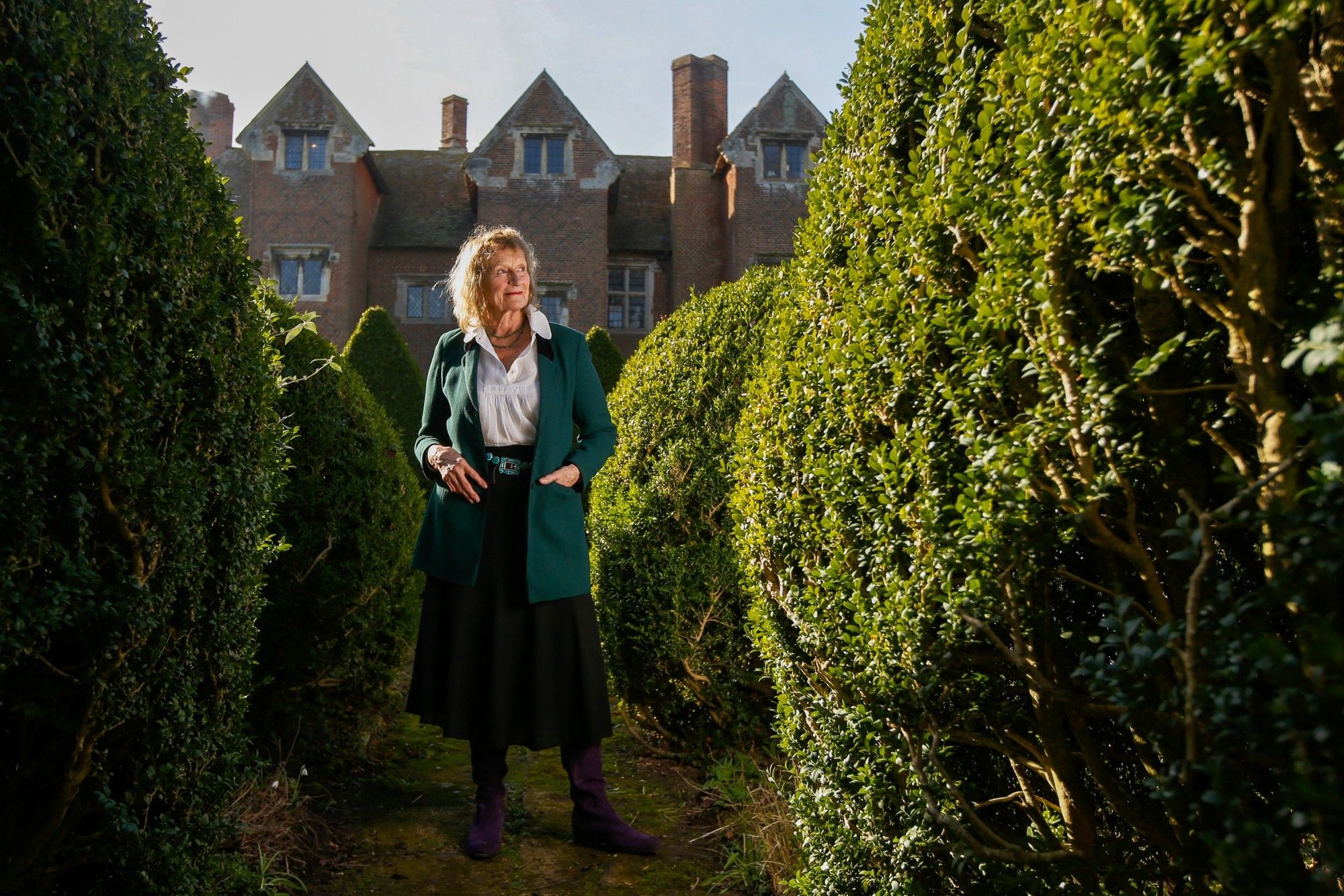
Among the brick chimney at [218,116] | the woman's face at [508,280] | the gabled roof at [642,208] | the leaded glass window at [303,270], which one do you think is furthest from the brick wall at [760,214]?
the woman's face at [508,280]

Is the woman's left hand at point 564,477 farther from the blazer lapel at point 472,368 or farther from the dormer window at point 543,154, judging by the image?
the dormer window at point 543,154

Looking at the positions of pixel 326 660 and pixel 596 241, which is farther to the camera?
pixel 596 241

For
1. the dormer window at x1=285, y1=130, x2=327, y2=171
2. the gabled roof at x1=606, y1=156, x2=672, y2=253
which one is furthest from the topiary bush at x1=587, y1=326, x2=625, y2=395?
the dormer window at x1=285, y1=130, x2=327, y2=171

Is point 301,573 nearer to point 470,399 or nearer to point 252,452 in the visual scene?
point 470,399

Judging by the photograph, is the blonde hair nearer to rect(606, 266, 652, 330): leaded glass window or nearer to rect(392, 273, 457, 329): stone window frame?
rect(606, 266, 652, 330): leaded glass window

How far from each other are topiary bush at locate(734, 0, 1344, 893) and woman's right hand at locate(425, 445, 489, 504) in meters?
1.52

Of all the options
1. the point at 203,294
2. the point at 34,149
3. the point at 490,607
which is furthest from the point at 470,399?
the point at 34,149

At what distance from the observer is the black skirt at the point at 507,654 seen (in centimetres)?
409

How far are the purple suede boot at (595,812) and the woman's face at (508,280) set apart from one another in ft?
5.90

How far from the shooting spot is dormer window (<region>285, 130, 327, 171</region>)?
1008 inches

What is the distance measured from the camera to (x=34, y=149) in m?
2.28

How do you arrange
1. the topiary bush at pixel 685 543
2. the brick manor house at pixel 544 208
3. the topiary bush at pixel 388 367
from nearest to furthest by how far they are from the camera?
1. the topiary bush at pixel 685 543
2. the topiary bush at pixel 388 367
3. the brick manor house at pixel 544 208

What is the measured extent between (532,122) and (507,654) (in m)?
23.4

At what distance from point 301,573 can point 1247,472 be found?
4229 millimetres
